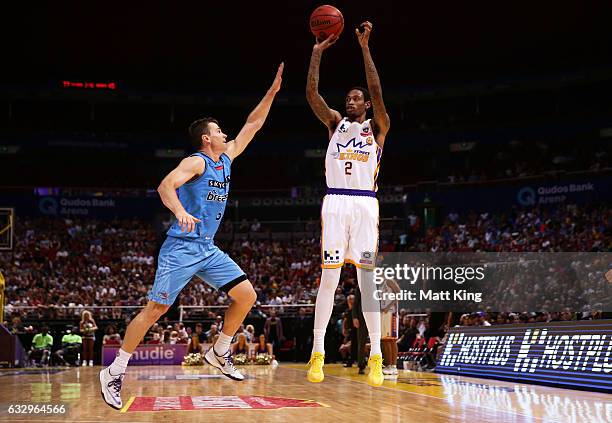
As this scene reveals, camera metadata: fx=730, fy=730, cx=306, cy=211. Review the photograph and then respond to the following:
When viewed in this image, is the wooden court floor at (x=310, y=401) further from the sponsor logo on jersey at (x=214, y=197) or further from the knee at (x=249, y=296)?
the sponsor logo on jersey at (x=214, y=197)

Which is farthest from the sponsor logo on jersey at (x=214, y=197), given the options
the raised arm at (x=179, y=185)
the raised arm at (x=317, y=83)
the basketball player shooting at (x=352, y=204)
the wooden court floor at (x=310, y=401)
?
the wooden court floor at (x=310, y=401)

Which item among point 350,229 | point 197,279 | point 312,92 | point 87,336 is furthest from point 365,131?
point 197,279

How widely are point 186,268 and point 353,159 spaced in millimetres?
2070

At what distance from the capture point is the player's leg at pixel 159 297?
22.4ft

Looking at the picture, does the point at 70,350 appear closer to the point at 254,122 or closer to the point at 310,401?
the point at 310,401

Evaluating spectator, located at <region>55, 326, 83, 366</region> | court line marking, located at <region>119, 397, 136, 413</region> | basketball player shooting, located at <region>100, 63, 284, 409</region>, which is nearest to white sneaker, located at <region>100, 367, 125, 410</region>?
basketball player shooting, located at <region>100, 63, 284, 409</region>

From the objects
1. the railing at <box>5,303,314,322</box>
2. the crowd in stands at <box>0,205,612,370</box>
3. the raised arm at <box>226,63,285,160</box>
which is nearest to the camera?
the raised arm at <box>226,63,285,160</box>

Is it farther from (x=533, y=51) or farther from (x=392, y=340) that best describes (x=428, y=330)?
(x=533, y=51)

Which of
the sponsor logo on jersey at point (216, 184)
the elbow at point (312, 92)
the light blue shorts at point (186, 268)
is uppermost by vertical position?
the elbow at point (312, 92)

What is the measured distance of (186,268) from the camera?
6.98 m

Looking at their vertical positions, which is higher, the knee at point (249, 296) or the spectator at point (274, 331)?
the knee at point (249, 296)

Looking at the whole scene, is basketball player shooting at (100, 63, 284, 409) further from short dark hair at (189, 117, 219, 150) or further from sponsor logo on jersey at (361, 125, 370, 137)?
sponsor logo on jersey at (361, 125, 370, 137)

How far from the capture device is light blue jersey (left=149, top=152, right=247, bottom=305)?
6.97m

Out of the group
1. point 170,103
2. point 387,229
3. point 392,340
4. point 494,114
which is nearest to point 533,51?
point 494,114
